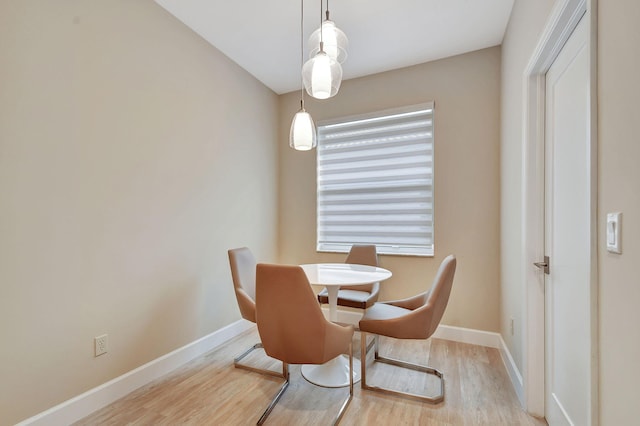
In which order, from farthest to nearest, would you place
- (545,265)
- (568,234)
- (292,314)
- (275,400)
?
(275,400), (545,265), (292,314), (568,234)

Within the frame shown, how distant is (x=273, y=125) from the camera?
3555 mm

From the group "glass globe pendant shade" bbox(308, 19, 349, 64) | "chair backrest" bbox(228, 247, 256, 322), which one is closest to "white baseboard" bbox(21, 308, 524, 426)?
"chair backrest" bbox(228, 247, 256, 322)

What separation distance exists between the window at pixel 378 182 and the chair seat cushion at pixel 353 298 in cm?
57

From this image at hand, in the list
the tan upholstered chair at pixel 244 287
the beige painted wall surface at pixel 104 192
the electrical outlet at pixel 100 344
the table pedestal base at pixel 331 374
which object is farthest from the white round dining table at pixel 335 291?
the electrical outlet at pixel 100 344

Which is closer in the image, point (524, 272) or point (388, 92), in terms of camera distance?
point (524, 272)

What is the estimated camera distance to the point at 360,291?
2824 mm

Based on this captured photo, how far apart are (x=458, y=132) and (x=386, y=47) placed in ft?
3.44

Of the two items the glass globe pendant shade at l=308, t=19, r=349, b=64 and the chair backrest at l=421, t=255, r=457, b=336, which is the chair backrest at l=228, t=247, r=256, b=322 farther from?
the glass globe pendant shade at l=308, t=19, r=349, b=64

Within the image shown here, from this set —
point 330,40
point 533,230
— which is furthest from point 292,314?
point 330,40
